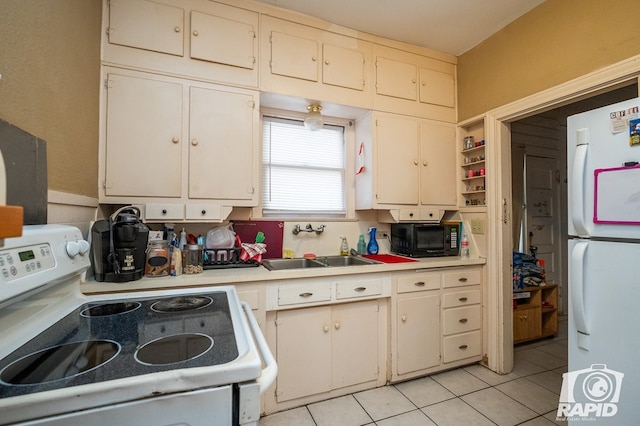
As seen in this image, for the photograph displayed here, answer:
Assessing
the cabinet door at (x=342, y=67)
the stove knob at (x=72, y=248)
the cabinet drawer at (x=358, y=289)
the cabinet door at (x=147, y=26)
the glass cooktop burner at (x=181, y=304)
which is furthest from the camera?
the cabinet door at (x=342, y=67)

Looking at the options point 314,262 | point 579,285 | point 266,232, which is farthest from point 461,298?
point 266,232

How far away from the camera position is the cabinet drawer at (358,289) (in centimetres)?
195

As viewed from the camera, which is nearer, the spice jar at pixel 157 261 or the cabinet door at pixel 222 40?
the spice jar at pixel 157 261

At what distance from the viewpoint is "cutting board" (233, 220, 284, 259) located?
2.27 meters

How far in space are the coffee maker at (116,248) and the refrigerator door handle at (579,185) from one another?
89.8 inches

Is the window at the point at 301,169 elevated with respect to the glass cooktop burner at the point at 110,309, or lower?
elevated

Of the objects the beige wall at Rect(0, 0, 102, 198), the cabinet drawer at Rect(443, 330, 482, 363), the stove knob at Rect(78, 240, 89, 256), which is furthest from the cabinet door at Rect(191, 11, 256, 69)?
the cabinet drawer at Rect(443, 330, 482, 363)

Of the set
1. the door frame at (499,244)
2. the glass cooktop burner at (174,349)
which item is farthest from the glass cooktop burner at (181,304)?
the door frame at (499,244)

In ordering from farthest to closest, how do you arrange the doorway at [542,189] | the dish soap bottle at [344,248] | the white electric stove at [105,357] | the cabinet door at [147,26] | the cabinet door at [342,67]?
the doorway at [542,189]
the dish soap bottle at [344,248]
the cabinet door at [342,67]
the cabinet door at [147,26]
the white electric stove at [105,357]

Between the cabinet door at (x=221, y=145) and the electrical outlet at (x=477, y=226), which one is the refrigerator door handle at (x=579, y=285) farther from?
the cabinet door at (x=221, y=145)

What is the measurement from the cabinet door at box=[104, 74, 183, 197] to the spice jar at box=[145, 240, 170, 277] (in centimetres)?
37

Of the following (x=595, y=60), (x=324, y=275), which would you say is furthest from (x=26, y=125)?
(x=595, y=60)

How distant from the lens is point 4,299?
2.08 feet

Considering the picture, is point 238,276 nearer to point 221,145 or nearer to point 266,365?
point 221,145
